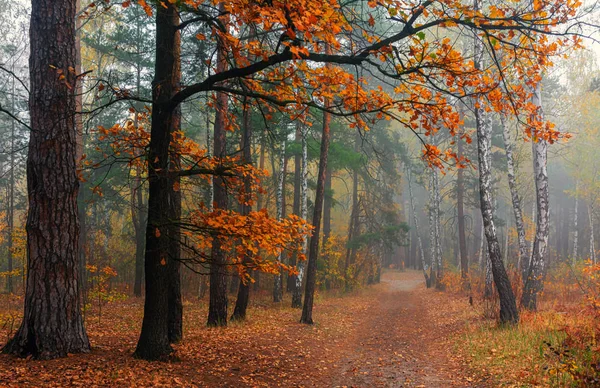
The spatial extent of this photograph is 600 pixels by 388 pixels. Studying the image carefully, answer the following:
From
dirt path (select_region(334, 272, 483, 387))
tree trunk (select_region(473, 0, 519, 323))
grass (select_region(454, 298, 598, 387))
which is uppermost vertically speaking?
tree trunk (select_region(473, 0, 519, 323))

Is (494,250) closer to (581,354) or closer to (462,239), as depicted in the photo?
(581,354)

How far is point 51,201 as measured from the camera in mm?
5586

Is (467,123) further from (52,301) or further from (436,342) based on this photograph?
(52,301)

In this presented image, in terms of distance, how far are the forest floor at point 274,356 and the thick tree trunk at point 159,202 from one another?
0.39 metres

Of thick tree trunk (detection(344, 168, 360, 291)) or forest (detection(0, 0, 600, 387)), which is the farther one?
thick tree trunk (detection(344, 168, 360, 291))

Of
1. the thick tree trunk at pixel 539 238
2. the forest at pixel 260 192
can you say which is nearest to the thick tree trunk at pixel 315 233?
the forest at pixel 260 192

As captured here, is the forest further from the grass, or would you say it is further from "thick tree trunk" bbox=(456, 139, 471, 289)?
"thick tree trunk" bbox=(456, 139, 471, 289)

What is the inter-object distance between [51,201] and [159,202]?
1419mm

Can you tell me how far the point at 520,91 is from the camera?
5230 millimetres

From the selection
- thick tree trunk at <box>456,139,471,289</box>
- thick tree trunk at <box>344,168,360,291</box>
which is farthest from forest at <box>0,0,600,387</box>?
thick tree trunk at <box>344,168,360,291</box>

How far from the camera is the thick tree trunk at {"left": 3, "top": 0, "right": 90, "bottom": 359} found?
5.49 m

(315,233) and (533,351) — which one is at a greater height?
(315,233)

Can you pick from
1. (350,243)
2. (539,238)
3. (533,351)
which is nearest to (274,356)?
(533,351)

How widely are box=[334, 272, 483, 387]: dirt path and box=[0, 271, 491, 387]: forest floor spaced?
0.06 ft
